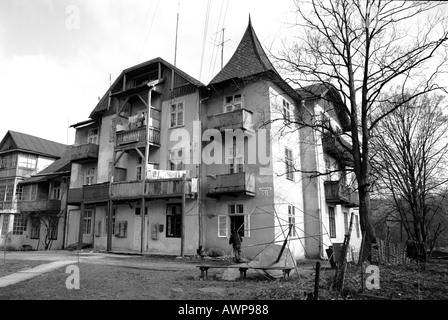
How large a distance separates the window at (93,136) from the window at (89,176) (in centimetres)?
256

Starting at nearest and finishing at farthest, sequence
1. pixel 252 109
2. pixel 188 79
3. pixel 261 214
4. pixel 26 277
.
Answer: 1. pixel 26 277
2. pixel 261 214
3. pixel 252 109
4. pixel 188 79

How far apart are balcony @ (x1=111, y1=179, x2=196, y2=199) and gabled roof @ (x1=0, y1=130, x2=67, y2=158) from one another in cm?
2078

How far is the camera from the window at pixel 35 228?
35.2m

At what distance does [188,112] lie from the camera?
24578mm

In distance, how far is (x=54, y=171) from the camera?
120 feet

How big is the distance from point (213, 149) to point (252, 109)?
3.73 metres

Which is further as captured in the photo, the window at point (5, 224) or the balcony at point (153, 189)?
the window at point (5, 224)

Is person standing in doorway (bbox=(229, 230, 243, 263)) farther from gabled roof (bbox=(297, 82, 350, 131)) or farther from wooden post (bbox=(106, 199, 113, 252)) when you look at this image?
wooden post (bbox=(106, 199, 113, 252))

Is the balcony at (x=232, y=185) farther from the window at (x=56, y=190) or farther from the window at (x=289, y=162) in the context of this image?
the window at (x=56, y=190)

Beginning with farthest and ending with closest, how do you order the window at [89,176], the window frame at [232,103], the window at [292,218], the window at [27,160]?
the window at [27,160] → the window at [89,176] → the window frame at [232,103] → the window at [292,218]

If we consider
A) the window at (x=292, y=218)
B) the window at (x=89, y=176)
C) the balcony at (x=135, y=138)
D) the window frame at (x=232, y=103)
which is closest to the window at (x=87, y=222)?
the window at (x=89, y=176)

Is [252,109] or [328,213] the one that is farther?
[328,213]
